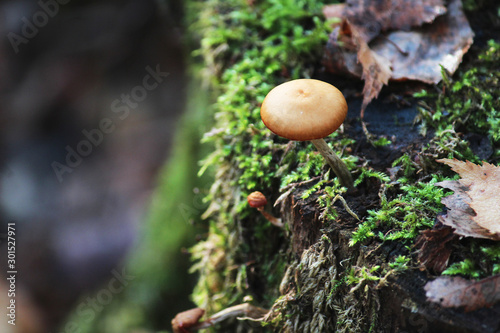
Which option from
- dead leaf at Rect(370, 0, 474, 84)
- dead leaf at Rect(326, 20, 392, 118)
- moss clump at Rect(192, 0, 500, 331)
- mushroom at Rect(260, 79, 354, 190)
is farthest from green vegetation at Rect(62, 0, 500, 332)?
mushroom at Rect(260, 79, 354, 190)

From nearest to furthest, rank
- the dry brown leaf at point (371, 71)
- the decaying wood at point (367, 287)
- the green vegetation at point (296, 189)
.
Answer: the decaying wood at point (367, 287), the green vegetation at point (296, 189), the dry brown leaf at point (371, 71)

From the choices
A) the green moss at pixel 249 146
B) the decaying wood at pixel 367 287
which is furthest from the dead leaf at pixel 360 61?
the decaying wood at pixel 367 287

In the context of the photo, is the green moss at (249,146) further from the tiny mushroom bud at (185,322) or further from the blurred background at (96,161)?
the blurred background at (96,161)

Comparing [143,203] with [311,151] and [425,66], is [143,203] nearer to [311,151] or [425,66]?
[311,151]

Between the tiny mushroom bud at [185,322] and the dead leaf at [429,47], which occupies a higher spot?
the dead leaf at [429,47]

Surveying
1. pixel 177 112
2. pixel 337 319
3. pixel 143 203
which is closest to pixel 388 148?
pixel 337 319

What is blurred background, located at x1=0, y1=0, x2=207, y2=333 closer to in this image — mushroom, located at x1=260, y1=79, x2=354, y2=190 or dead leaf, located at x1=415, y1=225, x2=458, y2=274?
mushroom, located at x1=260, y1=79, x2=354, y2=190

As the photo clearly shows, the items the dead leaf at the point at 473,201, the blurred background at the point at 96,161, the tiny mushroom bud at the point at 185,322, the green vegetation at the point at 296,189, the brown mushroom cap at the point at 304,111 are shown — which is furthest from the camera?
the blurred background at the point at 96,161
